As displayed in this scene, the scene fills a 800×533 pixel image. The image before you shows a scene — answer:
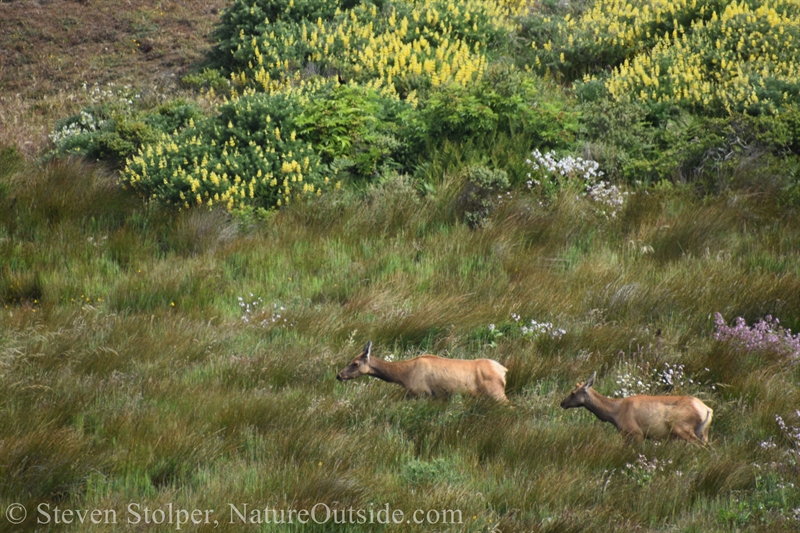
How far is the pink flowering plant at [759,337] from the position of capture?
20.9 feet

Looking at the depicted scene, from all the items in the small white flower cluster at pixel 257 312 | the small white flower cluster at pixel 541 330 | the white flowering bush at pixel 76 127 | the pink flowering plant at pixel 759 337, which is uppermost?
the pink flowering plant at pixel 759 337

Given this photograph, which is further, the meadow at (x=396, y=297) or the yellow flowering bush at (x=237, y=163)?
the yellow flowering bush at (x=237, y=163)

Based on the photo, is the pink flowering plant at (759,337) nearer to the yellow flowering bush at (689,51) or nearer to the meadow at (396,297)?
the meadow at (396,297)

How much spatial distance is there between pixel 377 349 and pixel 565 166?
410 cm


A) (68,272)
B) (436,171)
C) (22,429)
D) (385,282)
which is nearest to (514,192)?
(436,171)

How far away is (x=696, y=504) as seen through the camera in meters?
4.62

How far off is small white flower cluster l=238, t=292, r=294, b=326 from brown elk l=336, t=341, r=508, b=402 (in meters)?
1.41

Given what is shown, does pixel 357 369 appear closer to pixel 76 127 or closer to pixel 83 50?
pixel 76 127

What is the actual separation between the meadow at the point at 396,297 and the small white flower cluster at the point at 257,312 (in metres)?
0.06

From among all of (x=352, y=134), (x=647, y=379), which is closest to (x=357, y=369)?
(x=647, y=379)

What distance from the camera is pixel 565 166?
32.1ft

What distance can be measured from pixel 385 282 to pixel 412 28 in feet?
26.3

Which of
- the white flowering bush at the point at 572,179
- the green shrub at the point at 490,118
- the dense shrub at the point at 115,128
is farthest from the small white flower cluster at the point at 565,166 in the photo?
the dense shrub at the point at 115,128

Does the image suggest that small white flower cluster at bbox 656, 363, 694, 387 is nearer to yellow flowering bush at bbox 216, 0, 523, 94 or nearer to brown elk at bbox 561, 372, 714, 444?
brown elk at bbox 561, 372, 714, 444
